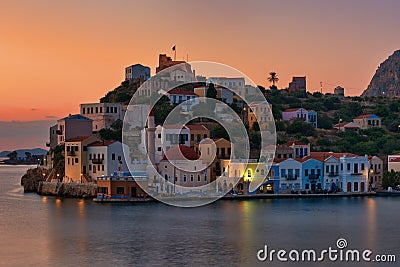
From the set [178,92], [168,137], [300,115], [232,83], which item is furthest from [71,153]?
[300,115]

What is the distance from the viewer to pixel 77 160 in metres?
51.0

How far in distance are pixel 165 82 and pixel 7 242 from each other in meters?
41.2

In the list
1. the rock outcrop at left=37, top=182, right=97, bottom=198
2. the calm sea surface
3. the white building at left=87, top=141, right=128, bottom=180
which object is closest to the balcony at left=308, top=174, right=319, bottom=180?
the calm sea surface

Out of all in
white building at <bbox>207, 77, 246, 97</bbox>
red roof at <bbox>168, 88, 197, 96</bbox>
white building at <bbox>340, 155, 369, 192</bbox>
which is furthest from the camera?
white building at <bbox>207, 77, 246, 97</bbox>

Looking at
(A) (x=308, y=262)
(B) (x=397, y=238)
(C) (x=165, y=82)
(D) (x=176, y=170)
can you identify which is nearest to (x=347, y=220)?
(B) (x=397, y=238)

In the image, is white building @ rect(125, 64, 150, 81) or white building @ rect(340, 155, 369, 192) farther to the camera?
white building @ rect(125, 64, 150, 81)

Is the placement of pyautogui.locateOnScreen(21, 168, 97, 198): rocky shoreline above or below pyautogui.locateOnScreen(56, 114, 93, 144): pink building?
below

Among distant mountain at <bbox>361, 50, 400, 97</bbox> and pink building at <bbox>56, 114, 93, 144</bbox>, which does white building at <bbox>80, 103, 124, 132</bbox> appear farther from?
distant mountain at <bbox>361, 50, 400, 97</bbox>

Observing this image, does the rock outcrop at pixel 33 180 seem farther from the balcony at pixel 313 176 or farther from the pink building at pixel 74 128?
the balcony at pixel 313 176

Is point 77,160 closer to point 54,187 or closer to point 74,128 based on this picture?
point 54,187

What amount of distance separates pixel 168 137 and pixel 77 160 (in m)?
6.11

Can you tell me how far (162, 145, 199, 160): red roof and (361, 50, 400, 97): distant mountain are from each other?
11488 cm

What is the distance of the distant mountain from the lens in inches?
6319

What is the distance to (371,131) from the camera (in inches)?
2857
